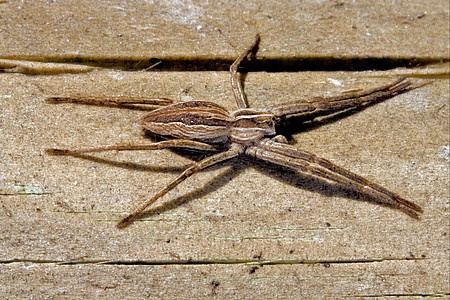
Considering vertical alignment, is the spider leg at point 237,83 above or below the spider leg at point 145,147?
above

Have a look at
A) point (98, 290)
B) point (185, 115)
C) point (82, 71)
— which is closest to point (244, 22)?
point (185, 115)

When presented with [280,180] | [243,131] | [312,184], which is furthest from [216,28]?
[312,184]

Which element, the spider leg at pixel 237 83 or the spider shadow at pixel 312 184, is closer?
the spider shadow at pixel 312 184

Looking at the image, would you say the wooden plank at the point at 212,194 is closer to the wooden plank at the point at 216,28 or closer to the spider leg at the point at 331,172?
the spider leg at the point at 331,172

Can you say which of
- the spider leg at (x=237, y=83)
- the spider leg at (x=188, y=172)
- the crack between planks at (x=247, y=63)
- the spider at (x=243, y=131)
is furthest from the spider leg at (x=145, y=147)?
the crack between planks at (x=247, y=63)

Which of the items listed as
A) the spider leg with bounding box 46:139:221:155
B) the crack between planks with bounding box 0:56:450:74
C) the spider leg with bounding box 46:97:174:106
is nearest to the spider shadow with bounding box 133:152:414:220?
the spider leg with bounding box 46:139:221:155

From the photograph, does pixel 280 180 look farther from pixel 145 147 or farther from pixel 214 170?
pixel 145 147

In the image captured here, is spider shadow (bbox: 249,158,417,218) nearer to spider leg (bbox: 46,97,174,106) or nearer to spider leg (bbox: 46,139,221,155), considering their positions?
spider leg (bbox: 46,139,221,155)
